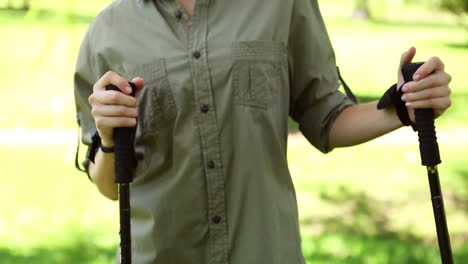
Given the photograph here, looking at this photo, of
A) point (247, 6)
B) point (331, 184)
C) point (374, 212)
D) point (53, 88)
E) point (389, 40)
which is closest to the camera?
point (247, 6)

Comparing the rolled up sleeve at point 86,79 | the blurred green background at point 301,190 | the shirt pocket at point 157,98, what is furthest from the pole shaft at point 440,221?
the blurred green background at point 301,190

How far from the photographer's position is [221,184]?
2594 mm

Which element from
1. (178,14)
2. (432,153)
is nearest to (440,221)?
(432,153)

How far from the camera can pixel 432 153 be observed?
7.72ft

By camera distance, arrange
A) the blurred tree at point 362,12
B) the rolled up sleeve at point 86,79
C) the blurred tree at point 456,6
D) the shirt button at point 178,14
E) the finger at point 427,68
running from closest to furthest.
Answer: the finger at point 427,68 → the shirt button at point 178,14 → the rolled up sleeve at point 86,79 → the blurred tree at point 456,6 → the blurred tree at point 362,12

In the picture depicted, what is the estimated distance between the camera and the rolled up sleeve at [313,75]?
2734 millimetres

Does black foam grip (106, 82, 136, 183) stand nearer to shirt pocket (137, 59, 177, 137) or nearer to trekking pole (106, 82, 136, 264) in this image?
trekking pole (106, 82, 136, 264)

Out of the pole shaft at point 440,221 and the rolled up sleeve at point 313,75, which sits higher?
the rolled up sleeve at point 313,75

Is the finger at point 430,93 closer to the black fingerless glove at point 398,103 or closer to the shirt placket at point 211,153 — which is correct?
the black fingerless glove at point 398,103

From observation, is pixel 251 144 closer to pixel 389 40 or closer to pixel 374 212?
pixel 374 212

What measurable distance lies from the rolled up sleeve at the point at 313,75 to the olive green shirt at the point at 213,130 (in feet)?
0.04

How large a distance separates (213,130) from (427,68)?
2.19 ft

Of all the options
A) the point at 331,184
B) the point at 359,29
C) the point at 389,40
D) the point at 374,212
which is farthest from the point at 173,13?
the point at 359,29

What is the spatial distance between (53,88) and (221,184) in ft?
41.0
